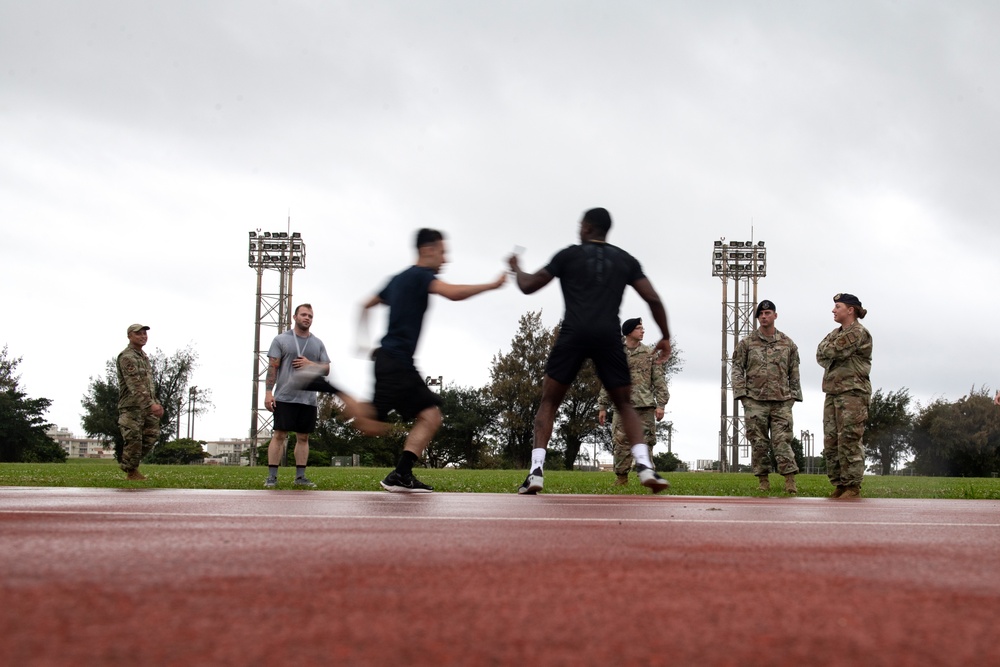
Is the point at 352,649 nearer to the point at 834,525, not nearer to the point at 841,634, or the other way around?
the point at 841,634

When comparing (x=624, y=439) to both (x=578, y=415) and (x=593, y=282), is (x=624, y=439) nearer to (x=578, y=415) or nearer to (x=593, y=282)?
(x=593, y=282)

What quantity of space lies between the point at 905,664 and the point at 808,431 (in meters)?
Result: 75.6

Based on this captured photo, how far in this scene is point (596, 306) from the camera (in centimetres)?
789

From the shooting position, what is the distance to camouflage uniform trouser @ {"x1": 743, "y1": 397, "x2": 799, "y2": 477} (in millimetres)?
11750

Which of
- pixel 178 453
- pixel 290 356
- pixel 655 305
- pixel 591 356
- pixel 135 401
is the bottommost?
pixel 178 453

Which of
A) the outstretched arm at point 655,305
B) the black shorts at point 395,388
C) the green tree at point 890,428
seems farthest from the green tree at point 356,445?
the outstretched arm at point 655,305

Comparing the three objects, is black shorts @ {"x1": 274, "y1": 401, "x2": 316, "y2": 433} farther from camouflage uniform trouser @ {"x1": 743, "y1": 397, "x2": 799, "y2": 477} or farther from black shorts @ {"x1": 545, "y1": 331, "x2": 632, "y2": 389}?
camouflage uniform trouser @ {"x1": 743, "y1": 397, "x2": 799, "y2": 477}

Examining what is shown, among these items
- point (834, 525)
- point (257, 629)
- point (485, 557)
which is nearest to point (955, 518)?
point (834, 525)

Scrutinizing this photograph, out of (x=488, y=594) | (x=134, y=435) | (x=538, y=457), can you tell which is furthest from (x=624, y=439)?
(x=488, y=594)

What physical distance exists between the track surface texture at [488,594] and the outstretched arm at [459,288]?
3.38 meters

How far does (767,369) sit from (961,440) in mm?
55381

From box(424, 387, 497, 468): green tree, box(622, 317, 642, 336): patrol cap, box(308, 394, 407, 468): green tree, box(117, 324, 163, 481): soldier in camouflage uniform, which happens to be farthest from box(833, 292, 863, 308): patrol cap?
box(424, 387, 497, 468): green tree

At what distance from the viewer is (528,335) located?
66438 millimetres

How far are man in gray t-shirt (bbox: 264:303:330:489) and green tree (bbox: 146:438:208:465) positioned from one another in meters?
52.6
